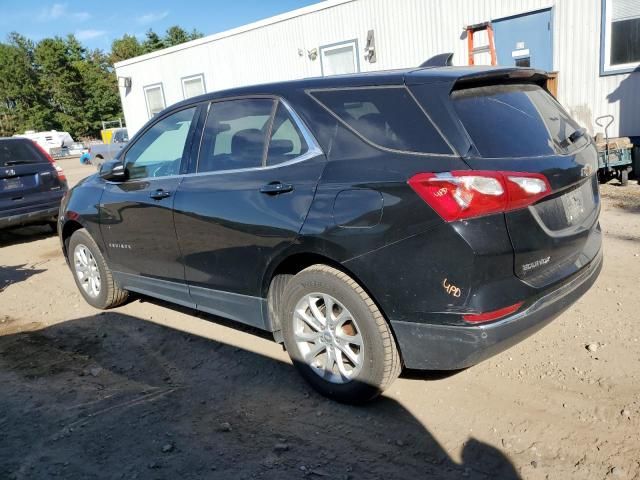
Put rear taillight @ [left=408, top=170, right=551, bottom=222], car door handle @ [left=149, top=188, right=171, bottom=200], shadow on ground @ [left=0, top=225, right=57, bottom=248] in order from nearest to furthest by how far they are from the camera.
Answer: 1. rear taillight @ [left=408, top=170, right=551, bottom=222]
2. car door handle @ [left=149, top=188, right=171, bottom=200]
3. shadow on ground @ [left=0, top=225, right=57, bottom=248]

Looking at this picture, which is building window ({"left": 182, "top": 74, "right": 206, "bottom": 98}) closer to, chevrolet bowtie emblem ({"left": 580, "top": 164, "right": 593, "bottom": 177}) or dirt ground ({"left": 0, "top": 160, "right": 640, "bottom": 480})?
A: dirt ground ({"left": 0, "top": 160, "right": 640, "bottom": 480})

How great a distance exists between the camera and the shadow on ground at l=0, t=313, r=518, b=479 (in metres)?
2.57

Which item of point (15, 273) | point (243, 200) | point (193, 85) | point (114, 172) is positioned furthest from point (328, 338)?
point (193, 85)

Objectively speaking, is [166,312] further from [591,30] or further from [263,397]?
[591,30]

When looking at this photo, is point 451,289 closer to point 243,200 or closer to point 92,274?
point 243,200

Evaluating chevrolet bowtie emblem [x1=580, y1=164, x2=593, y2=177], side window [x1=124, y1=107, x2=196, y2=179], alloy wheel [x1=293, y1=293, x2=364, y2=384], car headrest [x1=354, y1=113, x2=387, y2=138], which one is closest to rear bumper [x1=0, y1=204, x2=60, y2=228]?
side window [x1=124, y1=107, x2=196, y2=179]

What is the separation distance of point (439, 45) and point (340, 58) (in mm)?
2592

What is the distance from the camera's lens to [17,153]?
8.38 meters

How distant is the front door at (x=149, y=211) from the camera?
3875 millimetres

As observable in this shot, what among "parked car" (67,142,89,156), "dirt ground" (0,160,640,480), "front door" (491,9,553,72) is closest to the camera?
"dirt ground" (0,160,640,480)

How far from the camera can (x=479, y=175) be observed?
2.45 meters

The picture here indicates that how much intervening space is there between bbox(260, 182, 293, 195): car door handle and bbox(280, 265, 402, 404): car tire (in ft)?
1.54

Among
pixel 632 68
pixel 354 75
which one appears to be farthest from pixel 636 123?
pixel 354 75

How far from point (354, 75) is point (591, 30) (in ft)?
26.4
